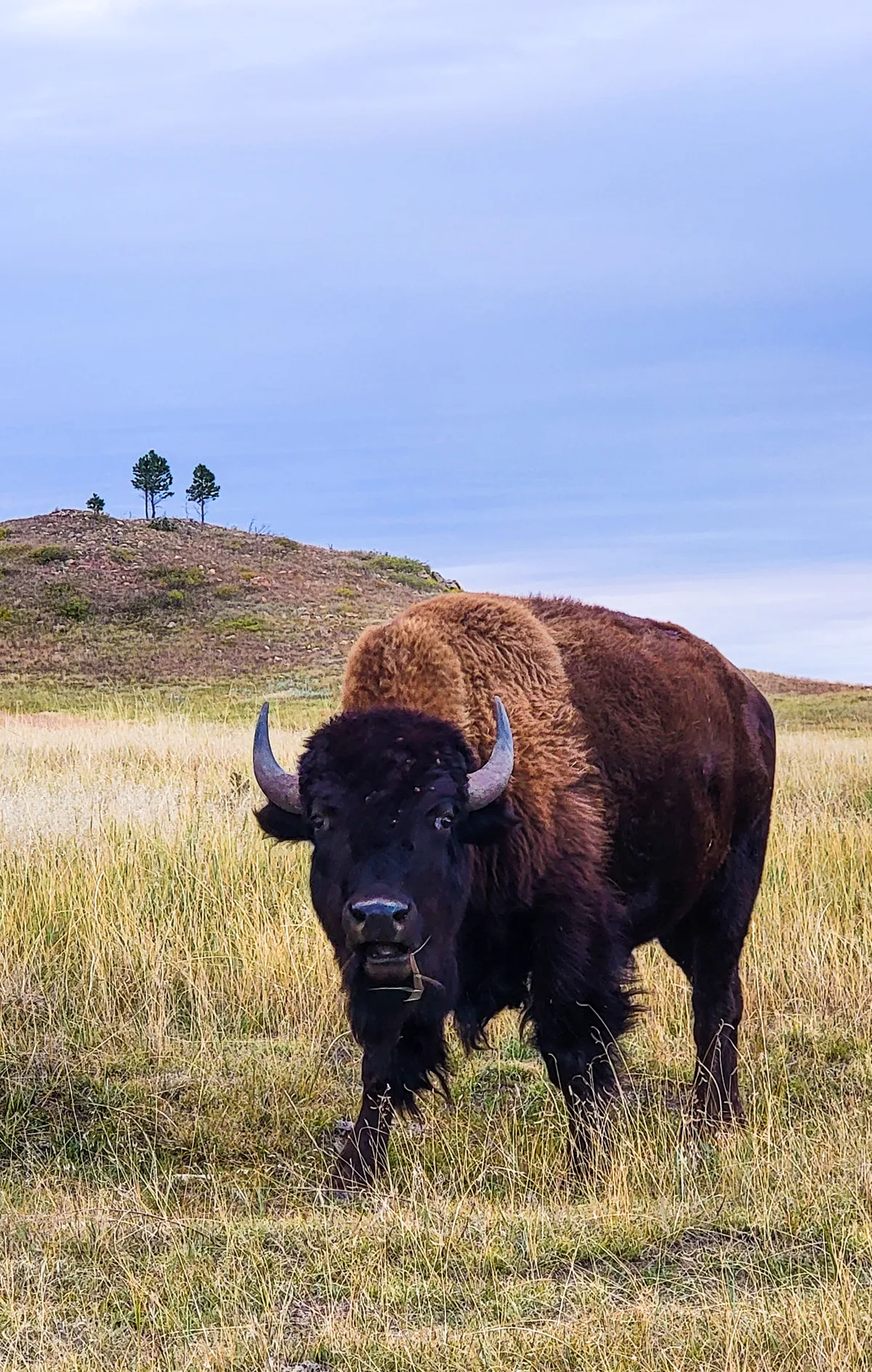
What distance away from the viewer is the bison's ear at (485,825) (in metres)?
5.39

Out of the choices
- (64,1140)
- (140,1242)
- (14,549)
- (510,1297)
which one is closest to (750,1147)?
(510,1297)

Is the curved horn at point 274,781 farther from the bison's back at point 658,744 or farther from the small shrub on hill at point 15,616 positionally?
the small shrub on hill at point 15,616

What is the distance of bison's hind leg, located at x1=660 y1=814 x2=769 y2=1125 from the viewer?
686 cm

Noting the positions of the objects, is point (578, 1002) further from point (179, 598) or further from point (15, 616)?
point (179, 598)

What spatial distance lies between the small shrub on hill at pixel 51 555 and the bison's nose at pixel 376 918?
57587 mm

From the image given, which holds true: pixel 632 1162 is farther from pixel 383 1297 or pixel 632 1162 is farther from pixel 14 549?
pixel 14 549

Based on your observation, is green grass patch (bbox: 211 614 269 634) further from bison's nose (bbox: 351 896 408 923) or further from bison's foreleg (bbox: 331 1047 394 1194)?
bison's nose (bbox: 351 896 408 923)

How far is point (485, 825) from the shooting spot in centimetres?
540

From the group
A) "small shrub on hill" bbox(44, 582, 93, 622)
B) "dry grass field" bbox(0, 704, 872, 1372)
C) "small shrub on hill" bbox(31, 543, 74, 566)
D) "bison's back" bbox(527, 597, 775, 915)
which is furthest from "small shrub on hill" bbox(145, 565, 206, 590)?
"bison's back" bbox(527, 597, 775, 915)

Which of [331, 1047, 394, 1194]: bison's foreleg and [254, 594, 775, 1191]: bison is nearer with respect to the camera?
[254, 594, 775, 1191]: bison

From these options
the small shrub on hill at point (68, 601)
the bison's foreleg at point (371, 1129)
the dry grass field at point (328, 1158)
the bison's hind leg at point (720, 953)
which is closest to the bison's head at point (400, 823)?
the bison's foreleg at point (371, 1129)

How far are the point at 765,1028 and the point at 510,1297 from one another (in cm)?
421

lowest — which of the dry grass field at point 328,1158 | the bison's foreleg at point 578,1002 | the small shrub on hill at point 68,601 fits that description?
the dry grass field at point 328,1158

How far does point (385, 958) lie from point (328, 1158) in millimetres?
1698
